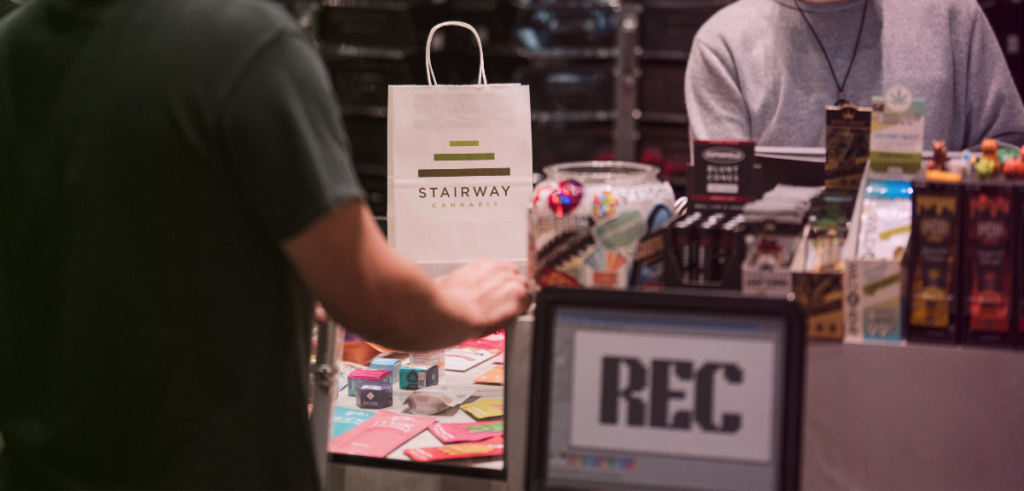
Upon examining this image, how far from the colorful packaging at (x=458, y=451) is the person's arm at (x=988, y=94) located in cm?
155

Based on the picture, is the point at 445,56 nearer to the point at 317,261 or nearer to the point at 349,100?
the point at 349,100

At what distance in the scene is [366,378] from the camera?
1516 millimetres

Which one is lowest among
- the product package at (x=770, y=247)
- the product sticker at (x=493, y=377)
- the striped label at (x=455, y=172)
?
the product sticker at (x=493, y=377)

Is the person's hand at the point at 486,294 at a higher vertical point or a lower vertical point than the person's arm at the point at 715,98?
lower

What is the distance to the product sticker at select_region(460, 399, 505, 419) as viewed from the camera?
4.70 ft

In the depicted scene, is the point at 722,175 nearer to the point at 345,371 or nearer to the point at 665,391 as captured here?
the point at 665,391

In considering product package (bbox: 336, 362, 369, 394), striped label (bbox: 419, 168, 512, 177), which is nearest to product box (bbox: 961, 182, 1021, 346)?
striped label (bbox: 419, 168, 512, 177)

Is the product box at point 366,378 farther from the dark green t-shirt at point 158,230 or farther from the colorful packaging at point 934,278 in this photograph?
the colorful packaging at point 934,278

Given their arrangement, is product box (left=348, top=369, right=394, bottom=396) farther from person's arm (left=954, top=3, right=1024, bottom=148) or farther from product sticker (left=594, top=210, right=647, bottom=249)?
person's arm (left=954, top=3, right=1024, bottom=148)

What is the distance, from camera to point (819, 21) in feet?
7.06

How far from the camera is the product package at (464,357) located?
5.49 feet

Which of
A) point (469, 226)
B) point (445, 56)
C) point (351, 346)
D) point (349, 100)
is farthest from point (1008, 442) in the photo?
point (349, 100)

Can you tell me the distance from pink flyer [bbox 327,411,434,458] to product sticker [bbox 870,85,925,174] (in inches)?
34.8

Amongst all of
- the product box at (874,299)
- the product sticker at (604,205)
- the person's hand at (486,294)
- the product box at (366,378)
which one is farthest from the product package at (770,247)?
the product box at (366,378)
